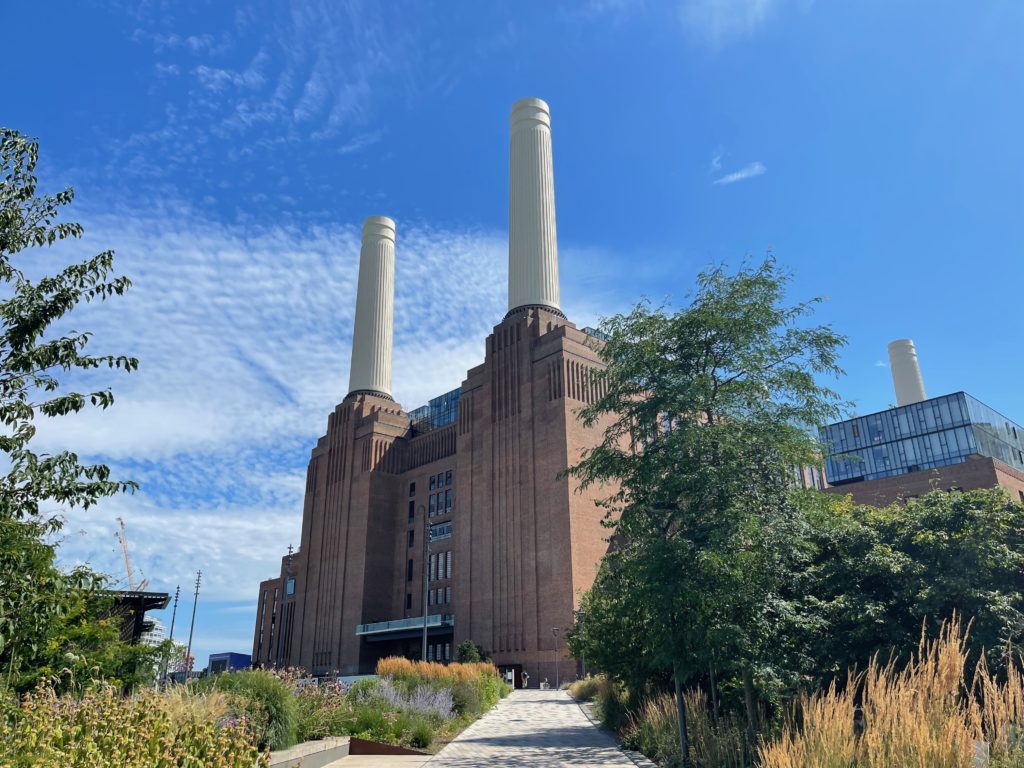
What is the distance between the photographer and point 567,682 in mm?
50344

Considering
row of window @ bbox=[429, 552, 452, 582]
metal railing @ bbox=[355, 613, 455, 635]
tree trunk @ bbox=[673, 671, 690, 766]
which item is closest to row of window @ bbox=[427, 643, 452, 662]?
metal railing @ bbox=[355, 613, 455, 635]

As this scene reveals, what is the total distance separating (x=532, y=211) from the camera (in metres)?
69.1

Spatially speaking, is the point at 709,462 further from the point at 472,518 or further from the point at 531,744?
the point at 472,518

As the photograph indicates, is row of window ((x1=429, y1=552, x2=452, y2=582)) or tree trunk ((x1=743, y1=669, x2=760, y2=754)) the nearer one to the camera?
tree trunk ((x1=743, y1=669, x2=760, y2=754))

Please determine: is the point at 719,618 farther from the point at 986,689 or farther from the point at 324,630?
the point at 324,630

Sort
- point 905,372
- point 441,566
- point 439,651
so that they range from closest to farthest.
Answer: point 439,651 < point 441,566 < point 905,372

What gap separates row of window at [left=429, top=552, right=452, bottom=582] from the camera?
67312 mm

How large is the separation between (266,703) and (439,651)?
56.6m

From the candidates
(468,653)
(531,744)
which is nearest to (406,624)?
(468,653)

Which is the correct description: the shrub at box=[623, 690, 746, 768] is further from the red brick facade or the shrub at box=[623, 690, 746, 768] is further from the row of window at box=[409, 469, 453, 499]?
the row of window at box=[409, 469, 453, 499]

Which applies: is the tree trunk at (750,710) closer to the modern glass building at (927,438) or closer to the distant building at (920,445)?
the distant building at (920,445)

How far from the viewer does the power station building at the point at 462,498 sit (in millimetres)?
54812

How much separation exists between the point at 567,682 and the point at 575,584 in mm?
6587

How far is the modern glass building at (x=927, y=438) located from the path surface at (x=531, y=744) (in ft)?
193
